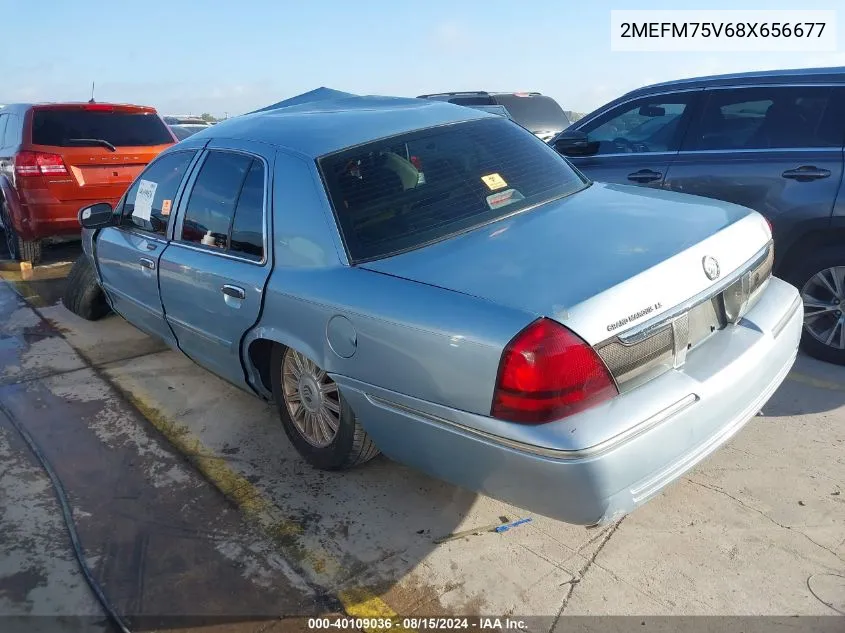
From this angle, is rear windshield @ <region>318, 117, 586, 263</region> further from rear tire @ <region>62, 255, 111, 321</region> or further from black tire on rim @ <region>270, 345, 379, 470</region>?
rear tire @ <region>62, 255, 111, 321</region>

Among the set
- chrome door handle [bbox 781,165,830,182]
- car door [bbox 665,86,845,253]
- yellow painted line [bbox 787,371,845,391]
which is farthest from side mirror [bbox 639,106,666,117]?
yellow painted line [bbox 787,371,845,391]

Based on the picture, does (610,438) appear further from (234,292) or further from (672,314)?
(234,292)

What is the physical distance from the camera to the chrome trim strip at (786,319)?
2.84 m

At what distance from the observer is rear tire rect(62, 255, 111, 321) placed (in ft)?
18.4

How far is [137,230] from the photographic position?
4.28 m

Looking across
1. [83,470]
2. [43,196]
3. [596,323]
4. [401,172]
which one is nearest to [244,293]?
[401,172]

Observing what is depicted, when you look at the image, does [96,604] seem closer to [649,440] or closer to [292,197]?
[292,197]

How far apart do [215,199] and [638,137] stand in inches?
122

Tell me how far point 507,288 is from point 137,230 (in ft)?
9.44

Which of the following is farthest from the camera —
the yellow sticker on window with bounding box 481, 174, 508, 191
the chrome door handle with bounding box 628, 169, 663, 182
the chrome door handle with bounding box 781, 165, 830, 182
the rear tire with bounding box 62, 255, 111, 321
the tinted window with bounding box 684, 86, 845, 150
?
the rear tire with bounding box 62, 255, 111, 321

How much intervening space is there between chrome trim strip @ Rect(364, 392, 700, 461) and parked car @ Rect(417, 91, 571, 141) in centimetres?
913

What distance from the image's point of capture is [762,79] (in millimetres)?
4492

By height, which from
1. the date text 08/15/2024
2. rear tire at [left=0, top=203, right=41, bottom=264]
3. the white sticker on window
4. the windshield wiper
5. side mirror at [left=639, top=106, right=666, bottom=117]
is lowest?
the date text 08/15/2024

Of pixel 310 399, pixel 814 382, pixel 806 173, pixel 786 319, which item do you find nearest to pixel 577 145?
pixel 806 173
